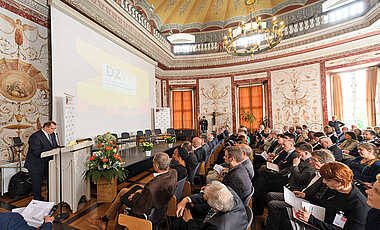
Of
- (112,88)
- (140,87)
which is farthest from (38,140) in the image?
(140,87)

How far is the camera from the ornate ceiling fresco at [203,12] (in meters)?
8.81

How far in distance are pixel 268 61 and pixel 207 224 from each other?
9279 mm

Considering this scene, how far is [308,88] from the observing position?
8078 millimetres

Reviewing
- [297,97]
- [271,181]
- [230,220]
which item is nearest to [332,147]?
[271,181]

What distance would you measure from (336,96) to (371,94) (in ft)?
3.61

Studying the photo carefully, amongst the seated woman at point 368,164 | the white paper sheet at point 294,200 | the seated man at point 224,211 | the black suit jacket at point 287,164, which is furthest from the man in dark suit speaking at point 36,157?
the seated woman at point 368,164

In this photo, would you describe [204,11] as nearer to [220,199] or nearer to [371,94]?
[371,94]

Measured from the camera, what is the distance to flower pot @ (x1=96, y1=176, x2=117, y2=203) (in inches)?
123

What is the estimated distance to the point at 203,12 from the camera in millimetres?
9922

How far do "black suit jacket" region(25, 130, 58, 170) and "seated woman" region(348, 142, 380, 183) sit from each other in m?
4.68

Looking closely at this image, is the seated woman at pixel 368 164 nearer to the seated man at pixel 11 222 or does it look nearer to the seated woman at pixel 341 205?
the seated woman at pixel 341 205

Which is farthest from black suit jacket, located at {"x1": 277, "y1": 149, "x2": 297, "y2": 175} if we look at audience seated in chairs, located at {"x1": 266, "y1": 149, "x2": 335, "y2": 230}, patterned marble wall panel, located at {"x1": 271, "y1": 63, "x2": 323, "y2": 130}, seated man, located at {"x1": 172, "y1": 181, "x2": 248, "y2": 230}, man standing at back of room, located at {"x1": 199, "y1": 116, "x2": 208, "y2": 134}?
man standing at back of room, located at {"x1": 199, "y1": 116, "x2": 208, "y2": 134}

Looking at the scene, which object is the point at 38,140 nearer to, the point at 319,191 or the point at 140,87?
the point at 319,191

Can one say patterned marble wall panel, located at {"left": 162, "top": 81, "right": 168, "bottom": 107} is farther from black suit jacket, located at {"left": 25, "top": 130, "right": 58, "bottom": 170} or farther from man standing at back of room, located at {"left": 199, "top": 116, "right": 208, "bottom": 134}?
black suit jacket, located at {"left": 25, "top": 130, "right": 58, "bottom": 170}
